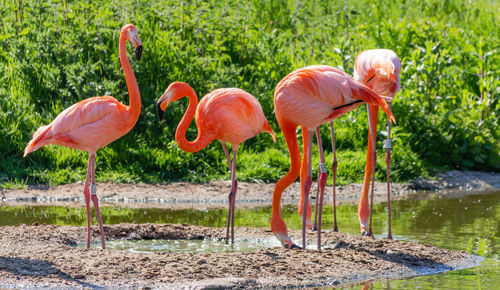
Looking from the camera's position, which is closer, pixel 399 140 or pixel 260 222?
pixel 260 222

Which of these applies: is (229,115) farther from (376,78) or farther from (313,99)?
(376,78)

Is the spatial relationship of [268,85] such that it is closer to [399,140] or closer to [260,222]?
[399,140]

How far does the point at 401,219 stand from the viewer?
6.90 m

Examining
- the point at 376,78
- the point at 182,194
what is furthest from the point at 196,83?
the point at 376,78

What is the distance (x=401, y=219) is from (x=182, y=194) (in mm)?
2309

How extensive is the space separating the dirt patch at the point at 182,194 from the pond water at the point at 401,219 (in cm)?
30

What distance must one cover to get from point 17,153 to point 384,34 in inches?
212

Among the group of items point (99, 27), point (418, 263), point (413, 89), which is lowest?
→ point (418, 263)

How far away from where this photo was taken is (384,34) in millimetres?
10805

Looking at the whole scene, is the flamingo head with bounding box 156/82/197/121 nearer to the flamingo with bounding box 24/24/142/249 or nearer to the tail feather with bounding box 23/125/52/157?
the flamingo with bounding box 24/24/142/249

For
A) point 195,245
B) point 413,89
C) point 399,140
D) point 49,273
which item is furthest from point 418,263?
point 413,89

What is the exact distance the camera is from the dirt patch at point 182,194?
7.66 meters

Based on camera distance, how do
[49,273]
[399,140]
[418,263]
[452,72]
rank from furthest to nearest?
[452,72] < [399,140] < [418,263] < [49,273]

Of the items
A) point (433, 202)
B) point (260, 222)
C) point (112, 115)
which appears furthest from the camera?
point (433, 202)
